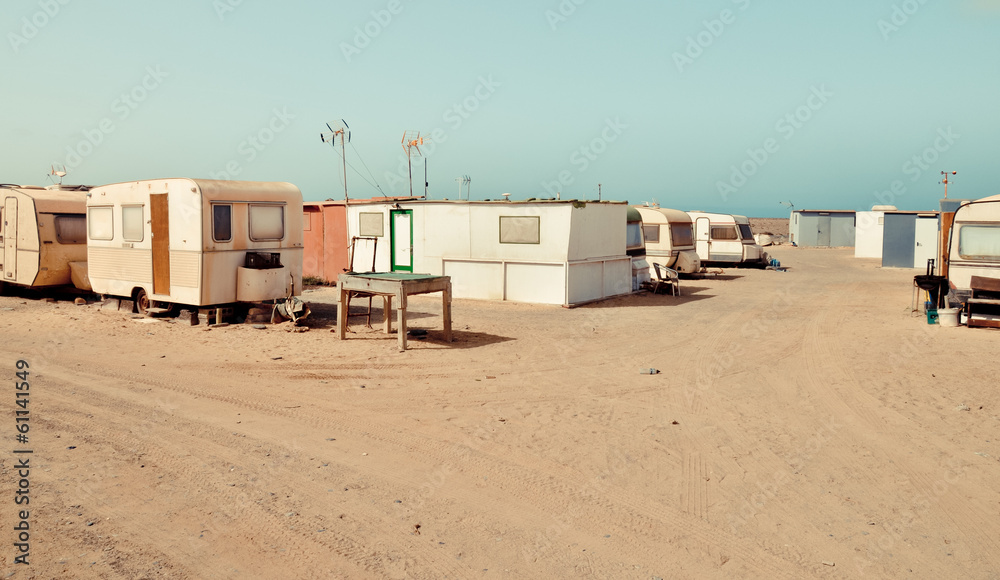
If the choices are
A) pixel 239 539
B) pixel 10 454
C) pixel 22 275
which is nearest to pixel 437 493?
pixel 239 539

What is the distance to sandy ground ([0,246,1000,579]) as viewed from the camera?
170 inches

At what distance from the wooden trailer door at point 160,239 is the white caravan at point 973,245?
1458cm

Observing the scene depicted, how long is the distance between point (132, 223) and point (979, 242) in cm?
1591

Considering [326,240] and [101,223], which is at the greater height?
[101,223]

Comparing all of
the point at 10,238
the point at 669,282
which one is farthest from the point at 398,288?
the point at 10,238

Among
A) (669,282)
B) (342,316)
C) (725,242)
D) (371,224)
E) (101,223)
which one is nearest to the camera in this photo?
(342,316)

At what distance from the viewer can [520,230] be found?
54.5 ft

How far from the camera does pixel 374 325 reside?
13070mm

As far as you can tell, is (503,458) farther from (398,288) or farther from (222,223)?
(222,223)

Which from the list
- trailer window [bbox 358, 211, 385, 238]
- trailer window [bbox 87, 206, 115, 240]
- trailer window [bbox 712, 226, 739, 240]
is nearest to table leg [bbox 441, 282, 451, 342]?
trailer window [bbox 87, 206, 115, 240]

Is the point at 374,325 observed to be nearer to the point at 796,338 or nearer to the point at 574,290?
the point at 574,290

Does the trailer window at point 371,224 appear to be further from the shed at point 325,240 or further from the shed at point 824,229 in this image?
the shed at point 824,229

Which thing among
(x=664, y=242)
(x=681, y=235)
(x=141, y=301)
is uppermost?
(x=681, y=235)

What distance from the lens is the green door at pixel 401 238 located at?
18500 mm
